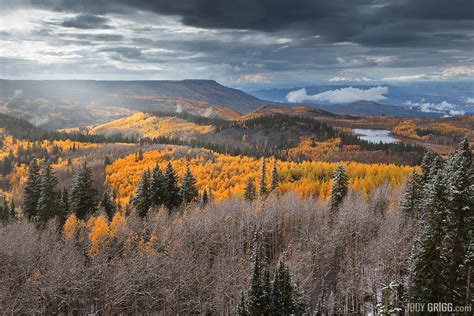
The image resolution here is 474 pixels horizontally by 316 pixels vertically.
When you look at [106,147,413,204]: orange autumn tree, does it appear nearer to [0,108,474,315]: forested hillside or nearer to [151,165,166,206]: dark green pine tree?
[0,108,474,315]: forested hillside

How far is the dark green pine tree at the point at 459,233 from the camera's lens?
118ft

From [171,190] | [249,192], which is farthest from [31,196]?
[249,192]

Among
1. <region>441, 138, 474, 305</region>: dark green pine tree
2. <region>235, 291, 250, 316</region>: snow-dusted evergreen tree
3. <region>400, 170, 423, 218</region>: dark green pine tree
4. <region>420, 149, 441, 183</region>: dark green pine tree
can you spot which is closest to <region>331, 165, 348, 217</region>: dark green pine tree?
<region>420, 149, 441, 183</region>: dark green pine tree

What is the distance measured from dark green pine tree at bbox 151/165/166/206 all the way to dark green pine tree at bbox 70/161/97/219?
11519 mm

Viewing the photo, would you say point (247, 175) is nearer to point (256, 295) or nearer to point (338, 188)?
point (338, 188)

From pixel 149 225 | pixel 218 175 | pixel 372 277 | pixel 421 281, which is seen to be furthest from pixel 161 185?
pixel 218 175

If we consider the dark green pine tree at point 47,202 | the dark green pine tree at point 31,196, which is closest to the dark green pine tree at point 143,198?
the dark green pine tree at point 47,202

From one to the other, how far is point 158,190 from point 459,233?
55.6 metres

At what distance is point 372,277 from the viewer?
56.2 meters

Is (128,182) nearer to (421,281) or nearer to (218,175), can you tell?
(218,175)

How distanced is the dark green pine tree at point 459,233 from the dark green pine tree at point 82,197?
6201 centimetres

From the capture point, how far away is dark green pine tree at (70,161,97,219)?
258ft

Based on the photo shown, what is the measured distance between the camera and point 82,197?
79.1 meters

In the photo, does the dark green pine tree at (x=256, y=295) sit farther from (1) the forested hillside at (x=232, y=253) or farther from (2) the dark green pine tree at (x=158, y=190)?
(2) the dark green pine tree at (x=158, y=190)
